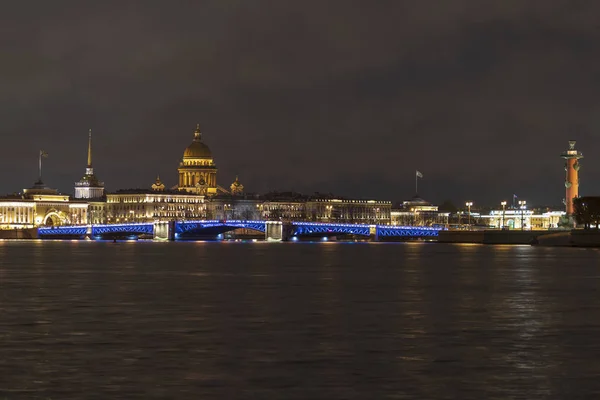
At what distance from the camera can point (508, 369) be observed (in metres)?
18.8

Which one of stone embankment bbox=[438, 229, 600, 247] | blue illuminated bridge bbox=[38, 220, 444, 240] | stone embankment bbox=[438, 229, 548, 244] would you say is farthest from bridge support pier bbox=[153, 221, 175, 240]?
stone embankment bbox=[438, 229, 548, 244]

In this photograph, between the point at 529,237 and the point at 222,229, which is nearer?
the point at 529,237

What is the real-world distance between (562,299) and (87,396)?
20.4 metres

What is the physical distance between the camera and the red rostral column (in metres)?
150

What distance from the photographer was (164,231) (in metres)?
164

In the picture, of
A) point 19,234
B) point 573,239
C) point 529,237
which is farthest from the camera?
point 19,234

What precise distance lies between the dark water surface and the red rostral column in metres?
111

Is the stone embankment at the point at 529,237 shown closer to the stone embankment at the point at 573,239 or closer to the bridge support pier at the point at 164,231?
the stone embankment at the point at 573,239

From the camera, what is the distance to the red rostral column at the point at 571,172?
491ft

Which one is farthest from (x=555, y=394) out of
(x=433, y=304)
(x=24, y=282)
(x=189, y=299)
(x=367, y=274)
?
(x=367, y=274)

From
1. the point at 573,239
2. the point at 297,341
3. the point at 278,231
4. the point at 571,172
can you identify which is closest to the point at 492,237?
the point at 571,172

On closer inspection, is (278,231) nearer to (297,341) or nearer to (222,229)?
(222,229)

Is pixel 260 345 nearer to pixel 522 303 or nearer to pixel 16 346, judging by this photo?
pixel 16 346

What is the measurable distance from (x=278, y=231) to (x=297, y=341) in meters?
142
